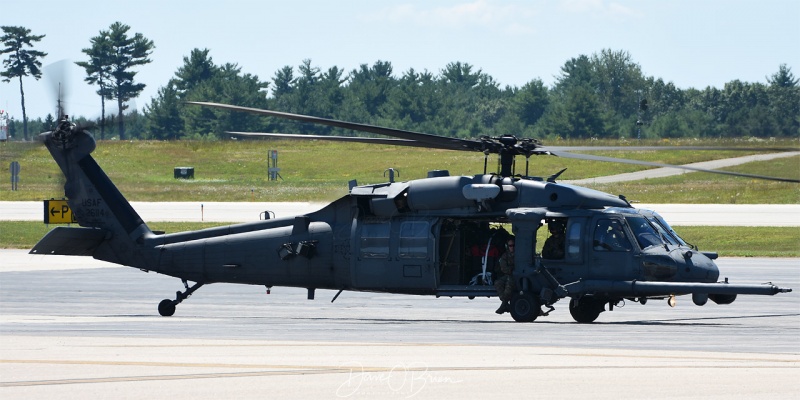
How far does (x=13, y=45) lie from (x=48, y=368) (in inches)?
5834

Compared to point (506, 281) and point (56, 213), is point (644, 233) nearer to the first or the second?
point (506, 281)

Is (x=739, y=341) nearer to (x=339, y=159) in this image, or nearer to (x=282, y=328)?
(x=282, y=328)

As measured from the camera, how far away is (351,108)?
16312 cm

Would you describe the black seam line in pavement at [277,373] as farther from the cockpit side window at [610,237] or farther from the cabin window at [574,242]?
the cabin window at [574,242]

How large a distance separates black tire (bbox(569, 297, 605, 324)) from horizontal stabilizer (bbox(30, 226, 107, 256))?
9.93 meters

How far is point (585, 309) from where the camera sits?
20844 mm

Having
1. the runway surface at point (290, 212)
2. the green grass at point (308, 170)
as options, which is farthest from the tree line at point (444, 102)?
the runway surface at point (290, 212)

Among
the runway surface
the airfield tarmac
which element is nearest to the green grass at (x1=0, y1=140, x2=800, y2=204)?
the runway surface

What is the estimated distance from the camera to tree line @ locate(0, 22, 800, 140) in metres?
129

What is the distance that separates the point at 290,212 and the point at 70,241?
111 ft

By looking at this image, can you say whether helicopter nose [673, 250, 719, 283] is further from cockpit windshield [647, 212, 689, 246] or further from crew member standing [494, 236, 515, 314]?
crew member standing [494, 236, 515, 314]

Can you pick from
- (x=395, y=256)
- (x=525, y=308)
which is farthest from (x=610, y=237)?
(x=395, y=256)

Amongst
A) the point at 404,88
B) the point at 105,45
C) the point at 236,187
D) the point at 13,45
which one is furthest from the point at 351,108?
the point at 236,187

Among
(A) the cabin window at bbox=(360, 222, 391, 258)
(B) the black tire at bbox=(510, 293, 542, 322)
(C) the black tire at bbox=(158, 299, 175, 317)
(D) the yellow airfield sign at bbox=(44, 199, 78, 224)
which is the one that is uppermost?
(A) the cabin window at bbox=(360, 222, 391, 258)
